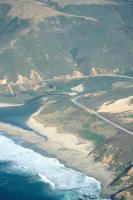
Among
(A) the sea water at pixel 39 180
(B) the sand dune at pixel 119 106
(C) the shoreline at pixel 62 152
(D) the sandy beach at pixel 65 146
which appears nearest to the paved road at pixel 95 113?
(B) the sand dune at pixel 119 106

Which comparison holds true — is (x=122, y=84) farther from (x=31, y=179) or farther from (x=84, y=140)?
(x=31, y=179)

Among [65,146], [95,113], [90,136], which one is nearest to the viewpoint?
[65,146]

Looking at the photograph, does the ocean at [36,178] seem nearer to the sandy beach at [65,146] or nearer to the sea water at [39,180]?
the sea water at [39,180]

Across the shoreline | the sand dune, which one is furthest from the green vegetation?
the sand dune

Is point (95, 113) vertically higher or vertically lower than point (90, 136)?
lower

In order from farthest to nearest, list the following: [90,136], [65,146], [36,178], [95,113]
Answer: [95,113], [90,136], [65,146], [36,178]

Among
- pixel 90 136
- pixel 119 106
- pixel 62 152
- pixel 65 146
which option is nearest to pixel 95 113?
pixel 119 106

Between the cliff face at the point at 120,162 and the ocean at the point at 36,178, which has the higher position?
the cliff face at the point at 120,162

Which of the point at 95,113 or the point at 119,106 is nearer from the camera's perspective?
the point at 95,113

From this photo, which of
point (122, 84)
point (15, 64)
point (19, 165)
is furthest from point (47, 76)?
point (19, 165)

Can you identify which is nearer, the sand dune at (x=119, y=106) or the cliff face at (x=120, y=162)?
the cliff face at (x=120, y=162)

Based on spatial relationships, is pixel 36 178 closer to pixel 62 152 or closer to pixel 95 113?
pixel 62 152
